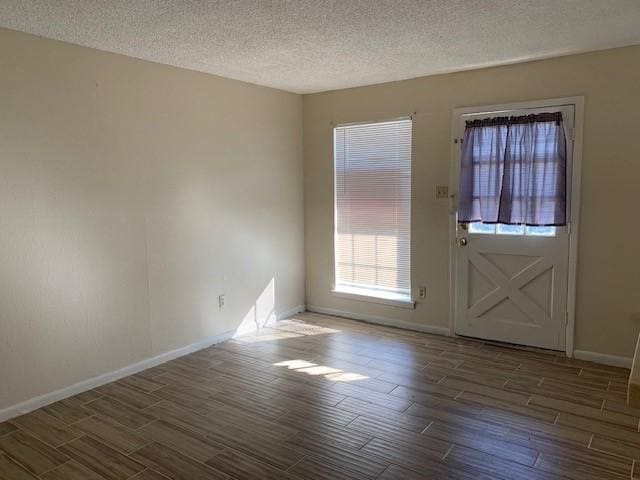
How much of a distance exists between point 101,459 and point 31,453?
425 millimetres

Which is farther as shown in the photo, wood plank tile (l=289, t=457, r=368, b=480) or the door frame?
the door frame

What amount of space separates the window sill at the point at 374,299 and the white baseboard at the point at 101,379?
1331 mm

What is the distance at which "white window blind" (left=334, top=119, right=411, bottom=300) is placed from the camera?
190 inches

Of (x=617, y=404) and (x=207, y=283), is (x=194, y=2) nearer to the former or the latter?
(x=207, y=283)

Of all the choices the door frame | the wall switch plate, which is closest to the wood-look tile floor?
the door frame

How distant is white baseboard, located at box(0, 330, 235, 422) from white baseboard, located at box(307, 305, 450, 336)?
125 centimetres

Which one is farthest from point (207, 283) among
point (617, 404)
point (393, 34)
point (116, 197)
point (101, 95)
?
point (617, 404)

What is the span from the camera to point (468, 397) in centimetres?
335

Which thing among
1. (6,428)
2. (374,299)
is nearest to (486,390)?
(374,299)

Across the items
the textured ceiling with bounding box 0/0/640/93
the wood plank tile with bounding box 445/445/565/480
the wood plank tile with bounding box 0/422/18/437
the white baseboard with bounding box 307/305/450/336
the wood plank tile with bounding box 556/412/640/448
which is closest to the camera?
the wood plank tile with bounding box 445/445/565/480

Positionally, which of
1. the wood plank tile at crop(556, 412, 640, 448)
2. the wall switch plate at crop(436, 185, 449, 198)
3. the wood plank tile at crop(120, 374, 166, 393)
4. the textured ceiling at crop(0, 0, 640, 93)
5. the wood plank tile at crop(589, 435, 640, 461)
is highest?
the textured ceiling at crop(0, 0, 640, 93)

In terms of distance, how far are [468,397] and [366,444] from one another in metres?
0.98

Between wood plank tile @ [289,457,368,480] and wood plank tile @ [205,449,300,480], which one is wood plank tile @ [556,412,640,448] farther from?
wood plank tile @ [205,449,300,480]

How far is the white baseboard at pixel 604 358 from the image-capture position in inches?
150
